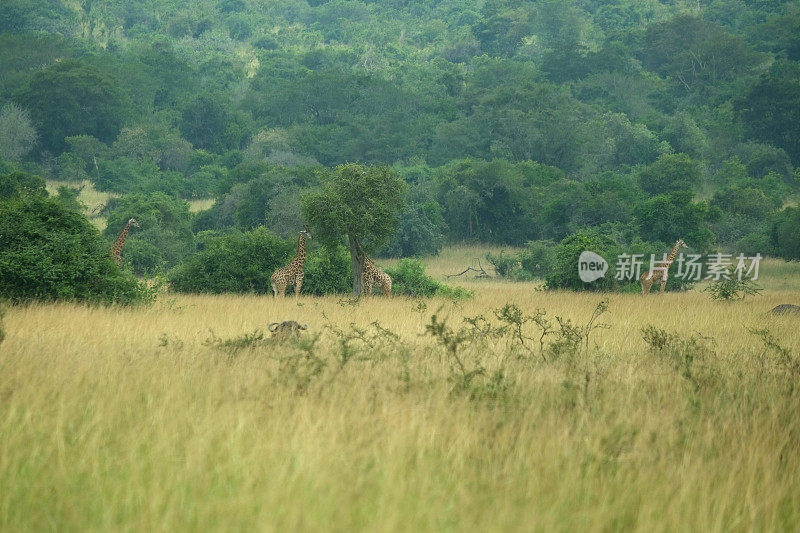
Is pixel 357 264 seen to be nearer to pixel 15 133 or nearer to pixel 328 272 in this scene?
pixel 328 272

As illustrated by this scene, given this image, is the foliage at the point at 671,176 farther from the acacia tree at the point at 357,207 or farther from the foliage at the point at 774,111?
the acacia tree at the point at 357,207

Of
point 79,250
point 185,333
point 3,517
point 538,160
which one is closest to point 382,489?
point 3,517

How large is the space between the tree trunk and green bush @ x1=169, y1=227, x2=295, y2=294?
289 centimetres

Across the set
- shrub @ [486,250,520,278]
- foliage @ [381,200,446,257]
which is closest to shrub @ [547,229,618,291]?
shrub @ [486,250,520,278]

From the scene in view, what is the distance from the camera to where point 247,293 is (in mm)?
21250

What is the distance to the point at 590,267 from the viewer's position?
78.2ft

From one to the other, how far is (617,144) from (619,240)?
26.3 m

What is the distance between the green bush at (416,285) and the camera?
2188 cm

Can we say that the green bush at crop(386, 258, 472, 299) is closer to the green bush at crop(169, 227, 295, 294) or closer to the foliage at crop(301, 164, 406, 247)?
the foliage at crop(301, 164, 406, 247)

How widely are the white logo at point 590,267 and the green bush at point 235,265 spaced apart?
7561 mm

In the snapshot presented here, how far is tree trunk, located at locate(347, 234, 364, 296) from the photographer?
64.6 ft

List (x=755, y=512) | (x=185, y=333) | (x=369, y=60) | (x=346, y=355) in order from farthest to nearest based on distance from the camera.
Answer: (x=369, y=60) < (x=185, y=333) < (x=346, y=355) < (x=755, y=512)

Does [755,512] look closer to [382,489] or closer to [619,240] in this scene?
[382,489]

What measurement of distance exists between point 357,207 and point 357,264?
1.35 metres
